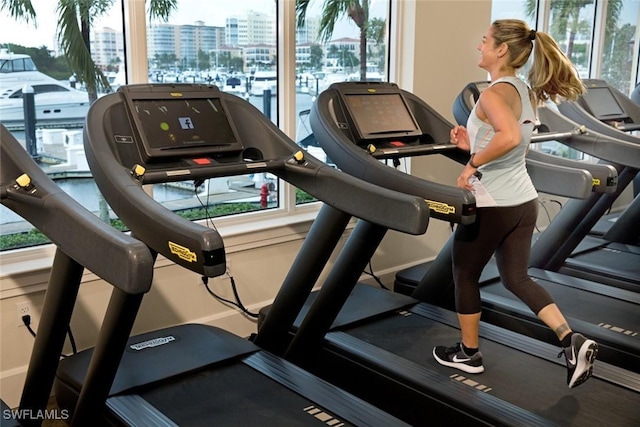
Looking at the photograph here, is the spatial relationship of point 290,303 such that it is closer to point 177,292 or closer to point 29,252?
point 177,292

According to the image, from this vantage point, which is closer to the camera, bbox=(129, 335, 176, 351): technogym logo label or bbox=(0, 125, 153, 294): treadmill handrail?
bbox=(0, 125, 153, 294): treadmill handrail

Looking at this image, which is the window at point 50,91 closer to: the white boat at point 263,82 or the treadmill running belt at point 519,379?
the white boat at point 263,82

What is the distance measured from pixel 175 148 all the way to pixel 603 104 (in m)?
3.36

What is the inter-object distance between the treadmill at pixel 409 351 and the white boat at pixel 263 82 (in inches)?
25.8

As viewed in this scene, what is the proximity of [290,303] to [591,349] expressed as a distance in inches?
47.4

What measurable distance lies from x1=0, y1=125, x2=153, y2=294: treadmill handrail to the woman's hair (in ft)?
5.30

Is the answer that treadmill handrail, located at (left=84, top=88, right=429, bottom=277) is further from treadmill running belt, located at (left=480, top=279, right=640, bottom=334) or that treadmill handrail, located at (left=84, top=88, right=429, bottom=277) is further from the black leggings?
treadmill running belt, located at (left=480, top=279, right=640, bottom=334)

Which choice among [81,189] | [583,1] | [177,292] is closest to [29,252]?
[81,189]

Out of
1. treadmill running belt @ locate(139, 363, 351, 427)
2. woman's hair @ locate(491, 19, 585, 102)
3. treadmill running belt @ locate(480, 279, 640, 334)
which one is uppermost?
woman's hair @ locate(491, 19, 585, 102)

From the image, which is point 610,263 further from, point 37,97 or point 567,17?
point 37,97

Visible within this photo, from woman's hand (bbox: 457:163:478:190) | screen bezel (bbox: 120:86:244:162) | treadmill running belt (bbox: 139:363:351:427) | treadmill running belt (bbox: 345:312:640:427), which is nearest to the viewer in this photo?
treadmill running belt (bbox: 139:363:351:427)

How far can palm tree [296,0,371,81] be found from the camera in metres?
3.80

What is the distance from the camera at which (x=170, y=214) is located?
195 cm

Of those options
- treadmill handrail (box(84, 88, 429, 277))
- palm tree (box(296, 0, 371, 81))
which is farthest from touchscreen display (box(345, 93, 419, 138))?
palm tree (box(296, 0, 371, 81))
